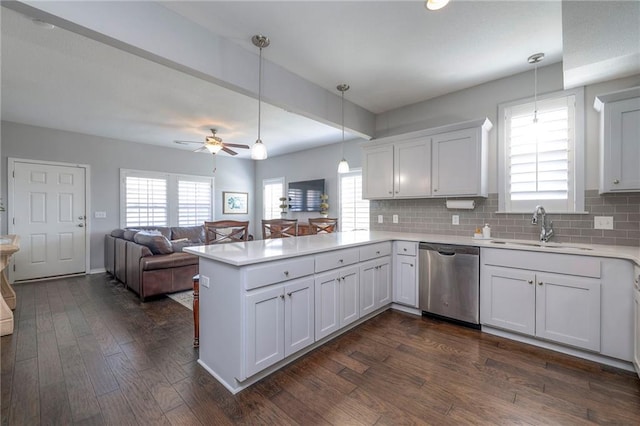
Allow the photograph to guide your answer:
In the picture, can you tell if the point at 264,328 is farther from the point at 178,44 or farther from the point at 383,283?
the point at 178,44

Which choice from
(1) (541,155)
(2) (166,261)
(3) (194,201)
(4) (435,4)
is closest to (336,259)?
(4) (435,4)

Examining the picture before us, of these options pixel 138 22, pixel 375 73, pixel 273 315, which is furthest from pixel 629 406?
pixel 138 22

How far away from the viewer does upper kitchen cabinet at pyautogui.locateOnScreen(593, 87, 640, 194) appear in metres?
2.22

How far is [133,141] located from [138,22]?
15.6ft

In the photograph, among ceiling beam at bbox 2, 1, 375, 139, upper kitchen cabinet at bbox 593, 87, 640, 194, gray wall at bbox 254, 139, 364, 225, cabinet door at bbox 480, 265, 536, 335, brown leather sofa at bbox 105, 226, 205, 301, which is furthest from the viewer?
gray wall at bbox 254, 139, 364, 225

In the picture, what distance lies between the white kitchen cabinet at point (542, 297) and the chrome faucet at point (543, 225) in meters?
0.53

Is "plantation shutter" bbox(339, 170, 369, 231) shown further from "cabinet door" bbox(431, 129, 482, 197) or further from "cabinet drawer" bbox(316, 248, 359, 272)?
"cabinet drawer" bbox(316, 248, 359, 272)

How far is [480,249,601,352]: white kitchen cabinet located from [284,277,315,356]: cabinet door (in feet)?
5.78

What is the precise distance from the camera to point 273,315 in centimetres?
198

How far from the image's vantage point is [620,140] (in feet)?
7.48

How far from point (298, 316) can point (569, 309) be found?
2258 mm

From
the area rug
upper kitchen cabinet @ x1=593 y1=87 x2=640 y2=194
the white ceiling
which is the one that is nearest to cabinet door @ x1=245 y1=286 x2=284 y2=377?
the area rug

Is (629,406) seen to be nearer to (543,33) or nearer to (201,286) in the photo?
(543,33)

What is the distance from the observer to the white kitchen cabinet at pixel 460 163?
302 cm
